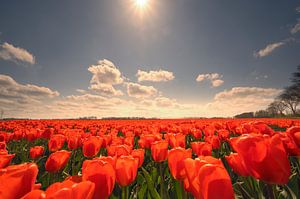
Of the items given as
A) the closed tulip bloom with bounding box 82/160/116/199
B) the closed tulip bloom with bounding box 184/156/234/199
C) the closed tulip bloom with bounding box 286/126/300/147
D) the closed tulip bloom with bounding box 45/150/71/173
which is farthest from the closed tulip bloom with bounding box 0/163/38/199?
the closed tulip bloom with bounding box 286/126/300/147

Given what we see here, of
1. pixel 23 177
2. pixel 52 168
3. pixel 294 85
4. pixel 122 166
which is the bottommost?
pixel 52 168

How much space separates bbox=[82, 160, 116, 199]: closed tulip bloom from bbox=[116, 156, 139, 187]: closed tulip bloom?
2.00 feet

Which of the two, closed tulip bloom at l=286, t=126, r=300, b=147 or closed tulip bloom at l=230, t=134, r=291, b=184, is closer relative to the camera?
closed tulip bloom at l=230, t=134, r=291, b=184

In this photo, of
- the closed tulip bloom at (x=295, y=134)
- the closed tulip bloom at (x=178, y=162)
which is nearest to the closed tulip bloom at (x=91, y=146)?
the closed tulip bloom at (x=178, y=162)

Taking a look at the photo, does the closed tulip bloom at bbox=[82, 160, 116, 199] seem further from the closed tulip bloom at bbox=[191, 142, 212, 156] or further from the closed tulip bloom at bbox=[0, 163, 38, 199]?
the closed tulip bloom at bbox=[191, 142, 212, 156]

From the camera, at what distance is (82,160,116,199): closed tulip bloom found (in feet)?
4.43

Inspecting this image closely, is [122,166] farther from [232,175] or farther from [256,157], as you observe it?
[232,175]

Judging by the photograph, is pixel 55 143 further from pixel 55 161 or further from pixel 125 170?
pixel 125 170

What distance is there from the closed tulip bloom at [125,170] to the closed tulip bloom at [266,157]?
104 cm

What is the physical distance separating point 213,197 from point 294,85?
69.8m

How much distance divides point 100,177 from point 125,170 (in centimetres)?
68

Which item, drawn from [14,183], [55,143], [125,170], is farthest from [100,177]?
[55,143]

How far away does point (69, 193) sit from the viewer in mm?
890

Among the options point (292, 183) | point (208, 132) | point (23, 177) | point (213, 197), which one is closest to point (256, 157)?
point (213, 197)
